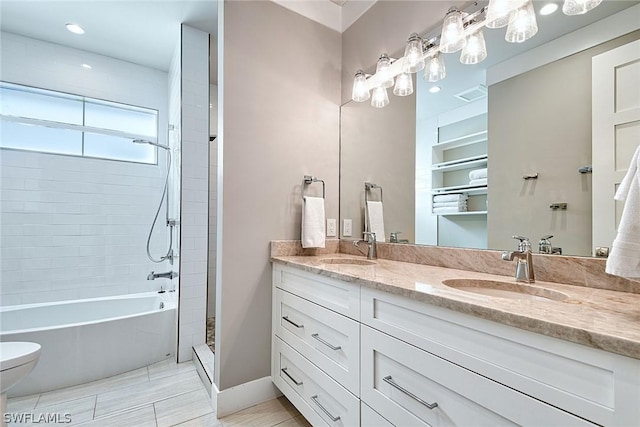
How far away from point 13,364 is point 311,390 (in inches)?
56.1

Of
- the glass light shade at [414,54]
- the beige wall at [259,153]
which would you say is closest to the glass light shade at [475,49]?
the glass light shade at [414,54]

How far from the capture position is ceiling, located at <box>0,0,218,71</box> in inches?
85.7

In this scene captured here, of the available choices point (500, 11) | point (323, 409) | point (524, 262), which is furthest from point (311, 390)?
point (500, 11)

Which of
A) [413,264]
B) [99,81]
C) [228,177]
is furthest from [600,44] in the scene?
[99,81]

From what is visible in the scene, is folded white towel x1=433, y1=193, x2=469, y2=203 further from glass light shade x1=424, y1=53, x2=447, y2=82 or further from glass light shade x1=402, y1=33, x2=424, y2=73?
glass light shade x1=402, y1=33, x2=424, y2=73

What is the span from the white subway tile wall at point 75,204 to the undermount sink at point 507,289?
9.80ft

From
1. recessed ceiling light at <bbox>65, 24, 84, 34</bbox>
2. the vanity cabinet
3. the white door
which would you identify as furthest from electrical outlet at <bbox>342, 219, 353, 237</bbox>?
recessed ceiling light at <bbox>65, 24, 84, 34</bbox>

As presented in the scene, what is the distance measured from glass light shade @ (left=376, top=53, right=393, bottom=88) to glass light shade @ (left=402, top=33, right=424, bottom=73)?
5.6 inches

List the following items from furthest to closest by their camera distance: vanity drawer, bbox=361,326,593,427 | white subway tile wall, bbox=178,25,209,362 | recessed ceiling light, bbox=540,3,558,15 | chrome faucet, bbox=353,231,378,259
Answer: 1. white subway tile wall, bbox=178,25,209,362
2. chrome faucet, bbox=353,231,378,259
3. recessed ceiling light, bbox=540,3,558,15
4. vanity drawer, bbox=361,326,593,427

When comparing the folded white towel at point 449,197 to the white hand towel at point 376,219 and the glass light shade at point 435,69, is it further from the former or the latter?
the glass light shade at point 435,69

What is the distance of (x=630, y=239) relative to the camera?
67 centimetres

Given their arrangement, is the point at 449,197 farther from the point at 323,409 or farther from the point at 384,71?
the point at 323,409

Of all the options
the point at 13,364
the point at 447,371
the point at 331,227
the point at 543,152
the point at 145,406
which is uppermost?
the point at 543,152

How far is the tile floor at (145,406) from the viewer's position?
1.56 meters
